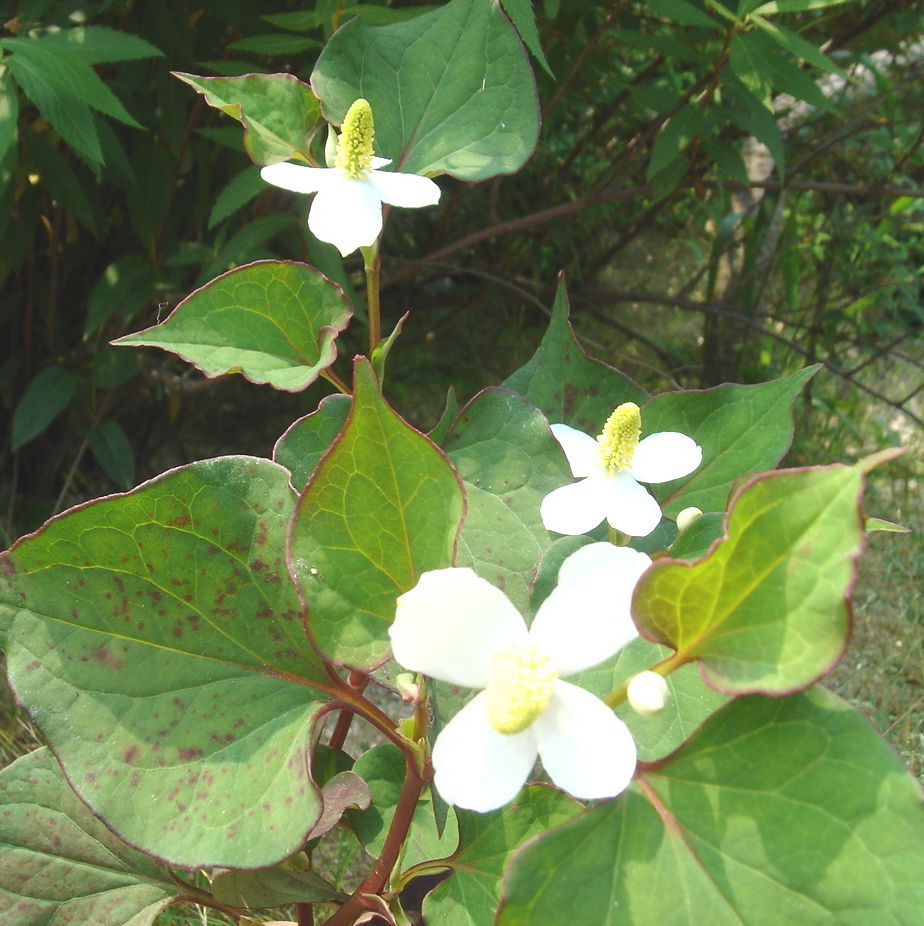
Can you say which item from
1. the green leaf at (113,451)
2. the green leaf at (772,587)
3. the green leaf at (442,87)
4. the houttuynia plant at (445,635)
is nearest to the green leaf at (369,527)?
the houttuynia plant at (445,635)

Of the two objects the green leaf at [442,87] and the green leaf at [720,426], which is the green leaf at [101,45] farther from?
the green leaf at [720,426]

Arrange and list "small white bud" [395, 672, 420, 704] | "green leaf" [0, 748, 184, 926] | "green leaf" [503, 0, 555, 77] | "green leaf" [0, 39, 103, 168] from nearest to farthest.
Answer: "small white bud" [395, 672, 420, 704] < "green leaf" [0, 748, 184, 926] < "green leaf" [503, 0, 555, 77] < "green leaf" [0, 39, 103, 168]

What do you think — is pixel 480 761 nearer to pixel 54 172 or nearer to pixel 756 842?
pixel 756 842

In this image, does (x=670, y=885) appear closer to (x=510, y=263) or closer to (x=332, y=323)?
(x=332, y=323)

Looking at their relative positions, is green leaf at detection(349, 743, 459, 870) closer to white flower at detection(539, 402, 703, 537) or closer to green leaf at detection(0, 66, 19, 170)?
white flower at detection(539, 402, 703, 537)

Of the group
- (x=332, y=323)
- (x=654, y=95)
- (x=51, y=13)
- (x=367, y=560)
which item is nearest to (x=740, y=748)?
(x=367, y=560)

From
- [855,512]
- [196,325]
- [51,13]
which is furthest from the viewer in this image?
[51,13]

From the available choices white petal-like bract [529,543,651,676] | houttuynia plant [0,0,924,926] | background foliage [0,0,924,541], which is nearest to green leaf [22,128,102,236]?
background foliage [0,0,924,541]
